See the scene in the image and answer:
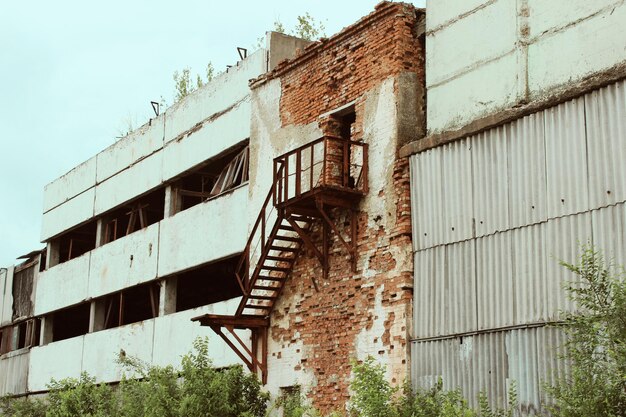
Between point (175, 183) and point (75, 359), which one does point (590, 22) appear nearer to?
point (175, 183)

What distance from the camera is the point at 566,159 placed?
1373 cm

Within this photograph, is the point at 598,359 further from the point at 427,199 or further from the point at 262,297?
the point at 262,297

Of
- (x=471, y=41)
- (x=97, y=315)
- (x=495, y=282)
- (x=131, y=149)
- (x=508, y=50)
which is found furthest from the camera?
(x=97, y=315)

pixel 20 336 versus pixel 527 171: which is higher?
pixel 527 171

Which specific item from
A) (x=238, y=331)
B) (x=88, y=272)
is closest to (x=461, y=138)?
(x=238, y=331)

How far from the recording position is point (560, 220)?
44.9 ft

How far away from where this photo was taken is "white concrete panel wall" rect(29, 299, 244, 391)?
21656 millimetres

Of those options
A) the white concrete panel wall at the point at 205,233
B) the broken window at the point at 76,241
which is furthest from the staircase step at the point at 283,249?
the broken window at the point at 76,241

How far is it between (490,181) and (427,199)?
1.51 metres

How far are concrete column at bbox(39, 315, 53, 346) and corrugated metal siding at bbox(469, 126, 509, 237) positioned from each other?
20493 millimetres

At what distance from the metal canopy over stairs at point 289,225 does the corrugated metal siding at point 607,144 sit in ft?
17.0

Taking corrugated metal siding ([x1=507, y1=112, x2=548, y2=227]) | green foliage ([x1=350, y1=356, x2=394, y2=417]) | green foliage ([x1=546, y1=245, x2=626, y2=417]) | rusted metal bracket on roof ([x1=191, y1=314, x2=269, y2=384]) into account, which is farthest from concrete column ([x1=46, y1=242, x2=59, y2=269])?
green foliage ([x1=546, y1=245, x2=626, y2=417])

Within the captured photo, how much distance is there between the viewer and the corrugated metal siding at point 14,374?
3192cm

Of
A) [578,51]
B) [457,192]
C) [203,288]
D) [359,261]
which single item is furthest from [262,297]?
[203,288]
